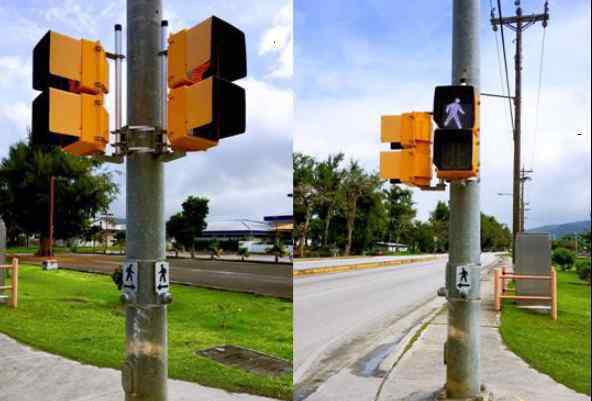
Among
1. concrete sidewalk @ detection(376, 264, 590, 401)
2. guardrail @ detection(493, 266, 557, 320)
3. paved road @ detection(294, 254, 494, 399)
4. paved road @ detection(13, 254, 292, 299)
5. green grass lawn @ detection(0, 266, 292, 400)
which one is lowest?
paved road @ detection(294, 254, 494, 399)

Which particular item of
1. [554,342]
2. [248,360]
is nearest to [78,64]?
[248,360]

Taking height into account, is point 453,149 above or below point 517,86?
below

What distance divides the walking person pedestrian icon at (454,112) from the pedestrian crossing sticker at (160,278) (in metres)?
2.13

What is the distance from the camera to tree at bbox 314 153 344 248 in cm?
4359

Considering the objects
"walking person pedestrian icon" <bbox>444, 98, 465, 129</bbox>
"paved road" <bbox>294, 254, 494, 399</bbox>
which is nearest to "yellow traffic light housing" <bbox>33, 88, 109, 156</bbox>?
"walking person pedestrian icon" <bbox>444, 98, 465, 129</bbox>

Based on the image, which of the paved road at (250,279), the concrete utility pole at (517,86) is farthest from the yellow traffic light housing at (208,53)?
the concrete utility pole at (517,86)

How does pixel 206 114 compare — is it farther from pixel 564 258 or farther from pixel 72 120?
pixel 564 258

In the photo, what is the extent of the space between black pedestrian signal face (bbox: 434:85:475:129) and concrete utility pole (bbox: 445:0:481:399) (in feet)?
1.35

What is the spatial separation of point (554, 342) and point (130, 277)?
22.2 feet

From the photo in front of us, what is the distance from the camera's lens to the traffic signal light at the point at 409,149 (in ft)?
14.7

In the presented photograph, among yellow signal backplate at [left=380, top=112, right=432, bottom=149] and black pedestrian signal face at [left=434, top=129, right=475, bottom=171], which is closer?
black pedestrian signal face at [left=434, top=129, right=475, bottom=171]

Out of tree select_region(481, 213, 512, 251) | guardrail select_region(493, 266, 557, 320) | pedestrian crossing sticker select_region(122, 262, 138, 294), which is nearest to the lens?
pedestrian crossing sticker select_region(122, 262, 138, 294)

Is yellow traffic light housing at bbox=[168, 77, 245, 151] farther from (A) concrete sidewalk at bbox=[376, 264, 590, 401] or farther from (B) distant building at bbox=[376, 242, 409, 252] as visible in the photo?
(B) distant building at bbox=[376, 242, 409, 252]

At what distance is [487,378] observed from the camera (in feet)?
19.6
